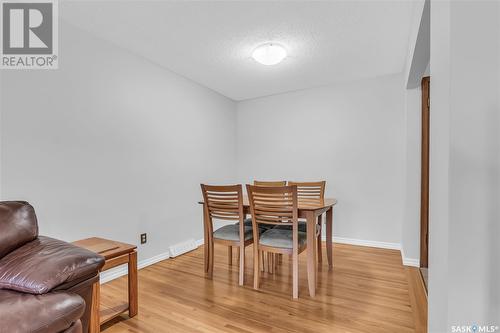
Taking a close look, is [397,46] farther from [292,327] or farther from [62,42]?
[62,42]

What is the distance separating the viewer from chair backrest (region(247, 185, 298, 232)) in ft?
6.94

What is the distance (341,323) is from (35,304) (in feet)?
5.68

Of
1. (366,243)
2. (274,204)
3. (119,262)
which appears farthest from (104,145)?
(366,243)

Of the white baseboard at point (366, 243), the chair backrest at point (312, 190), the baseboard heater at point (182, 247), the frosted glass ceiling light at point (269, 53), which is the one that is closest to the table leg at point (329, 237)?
the chair backrest at point (312, 190)

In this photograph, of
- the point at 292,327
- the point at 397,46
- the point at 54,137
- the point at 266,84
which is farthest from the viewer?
the point at 266,84

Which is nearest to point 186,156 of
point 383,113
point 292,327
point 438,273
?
point 292,327

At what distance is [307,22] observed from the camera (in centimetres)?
220

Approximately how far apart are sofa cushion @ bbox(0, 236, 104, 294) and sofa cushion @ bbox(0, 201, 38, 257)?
0.04 m

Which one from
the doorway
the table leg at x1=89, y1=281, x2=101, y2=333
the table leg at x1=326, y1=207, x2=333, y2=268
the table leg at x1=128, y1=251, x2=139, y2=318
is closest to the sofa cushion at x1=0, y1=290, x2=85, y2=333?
the table leg at x1=89, y1=281, x2=101, y2=333

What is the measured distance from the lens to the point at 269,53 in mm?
2523

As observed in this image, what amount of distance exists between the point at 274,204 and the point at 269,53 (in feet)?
4.73

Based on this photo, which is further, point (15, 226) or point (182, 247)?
point (182, 247)

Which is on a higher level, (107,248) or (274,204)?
(274,204)

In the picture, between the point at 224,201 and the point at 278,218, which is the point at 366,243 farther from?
the point at 224,201
